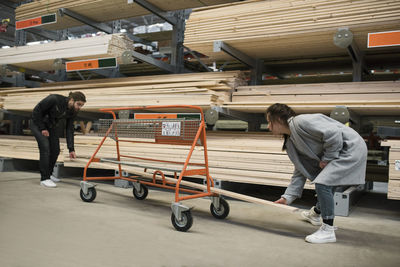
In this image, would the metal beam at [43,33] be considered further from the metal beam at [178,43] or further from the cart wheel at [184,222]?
the cart wheel at [184,222]

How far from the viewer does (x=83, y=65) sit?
6.56 metres

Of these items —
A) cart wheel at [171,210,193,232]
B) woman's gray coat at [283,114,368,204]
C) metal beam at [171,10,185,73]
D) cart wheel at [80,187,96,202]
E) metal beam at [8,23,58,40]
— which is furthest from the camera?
metal beam at [8,23,58,40]

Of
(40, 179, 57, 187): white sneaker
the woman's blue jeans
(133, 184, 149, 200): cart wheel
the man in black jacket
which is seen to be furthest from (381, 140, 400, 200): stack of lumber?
(40, 179, 57, 187): white sneaker

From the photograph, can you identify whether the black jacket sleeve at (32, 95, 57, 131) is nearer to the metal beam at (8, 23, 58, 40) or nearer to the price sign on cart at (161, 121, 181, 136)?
the price sign on cart at (161, 121, 181, 136)

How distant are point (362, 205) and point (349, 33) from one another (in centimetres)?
239

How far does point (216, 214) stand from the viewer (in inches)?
157

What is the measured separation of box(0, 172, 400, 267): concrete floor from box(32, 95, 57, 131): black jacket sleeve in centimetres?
118

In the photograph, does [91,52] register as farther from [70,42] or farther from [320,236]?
[320,236]

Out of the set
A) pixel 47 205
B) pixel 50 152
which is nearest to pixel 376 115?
pixel 47 205

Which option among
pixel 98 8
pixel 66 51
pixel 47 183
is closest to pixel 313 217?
pixel 47 183

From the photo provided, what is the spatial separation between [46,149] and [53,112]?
59cm

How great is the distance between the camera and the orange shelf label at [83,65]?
633 cm

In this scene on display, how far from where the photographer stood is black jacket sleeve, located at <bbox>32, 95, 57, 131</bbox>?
544 centimetres

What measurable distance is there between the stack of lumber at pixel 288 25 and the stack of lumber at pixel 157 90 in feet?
1.78
